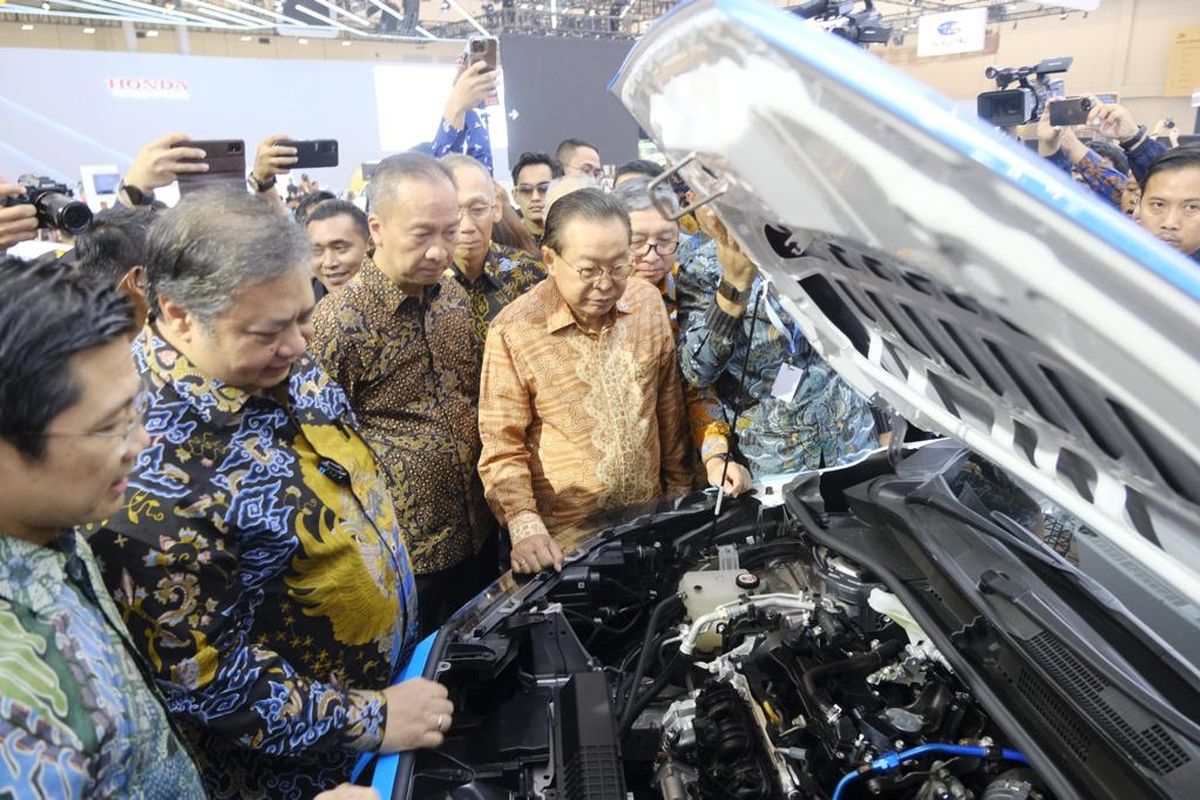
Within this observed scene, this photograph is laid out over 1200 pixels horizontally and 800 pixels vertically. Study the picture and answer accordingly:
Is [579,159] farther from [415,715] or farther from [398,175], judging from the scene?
[415,715]

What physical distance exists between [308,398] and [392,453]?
2.94 feet

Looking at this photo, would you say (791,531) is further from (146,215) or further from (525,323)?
(146,215)

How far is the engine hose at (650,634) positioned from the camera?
153 cm

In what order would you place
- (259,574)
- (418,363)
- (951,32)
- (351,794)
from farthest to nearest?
(951,32), (418,363), (259,574), (351,794)

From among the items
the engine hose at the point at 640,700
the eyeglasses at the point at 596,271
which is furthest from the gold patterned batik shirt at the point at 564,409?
the engine hose at the point at 640,700

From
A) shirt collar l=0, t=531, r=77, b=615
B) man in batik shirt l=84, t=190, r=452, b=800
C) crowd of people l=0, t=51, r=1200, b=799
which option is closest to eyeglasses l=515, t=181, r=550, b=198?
crowd of people l=0, t=51, r=1200, b=799

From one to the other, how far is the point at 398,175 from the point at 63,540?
1.51 metres

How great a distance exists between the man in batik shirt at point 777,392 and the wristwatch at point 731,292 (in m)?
0.09

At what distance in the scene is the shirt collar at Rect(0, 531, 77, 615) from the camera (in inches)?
32.9

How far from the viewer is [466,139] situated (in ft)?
12.9

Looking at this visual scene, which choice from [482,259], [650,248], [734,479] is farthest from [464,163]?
[734,479]

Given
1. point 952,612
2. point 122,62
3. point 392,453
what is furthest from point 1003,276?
point 122,62

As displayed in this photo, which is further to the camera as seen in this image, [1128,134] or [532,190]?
[532,190]

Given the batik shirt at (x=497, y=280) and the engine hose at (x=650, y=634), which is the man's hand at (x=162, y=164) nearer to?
the batik shirt at (x=497, y=280)
